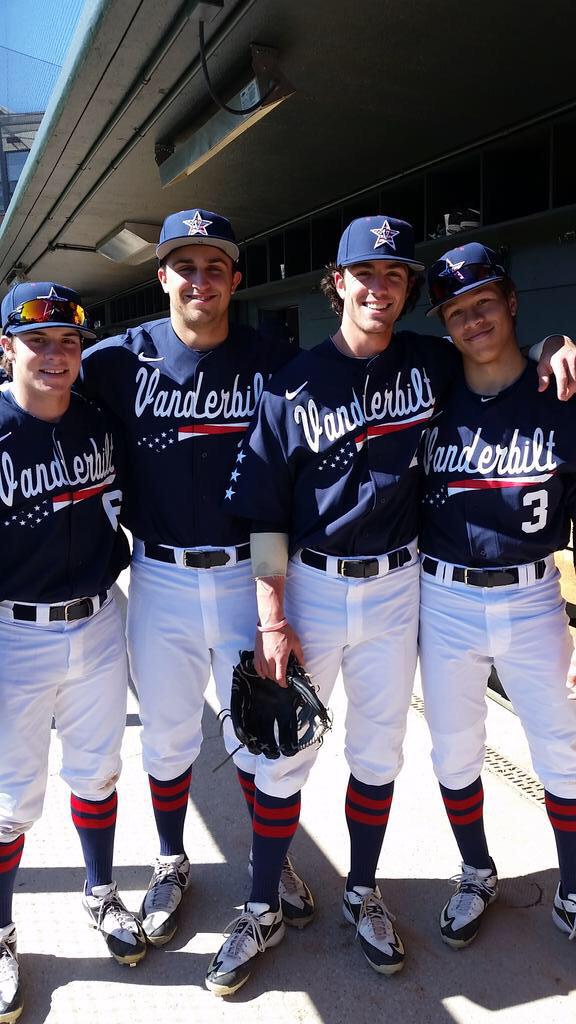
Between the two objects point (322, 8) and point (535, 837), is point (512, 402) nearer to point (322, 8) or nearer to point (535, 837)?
point (535, 837)

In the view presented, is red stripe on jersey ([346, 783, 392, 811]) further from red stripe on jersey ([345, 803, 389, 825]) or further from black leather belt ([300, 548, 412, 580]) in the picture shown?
black leather belt ([300, 548, 412, 580])

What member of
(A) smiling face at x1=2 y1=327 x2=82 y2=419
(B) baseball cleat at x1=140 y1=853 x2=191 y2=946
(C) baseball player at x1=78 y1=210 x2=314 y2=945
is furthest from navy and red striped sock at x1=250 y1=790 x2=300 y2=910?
(A) smiling face at x1=2 y1=327 x2=82 y2=419

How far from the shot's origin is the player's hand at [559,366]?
5.80 feet

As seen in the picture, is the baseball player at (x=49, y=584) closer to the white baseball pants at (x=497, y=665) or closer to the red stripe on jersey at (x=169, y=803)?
the red stripe on jersey at (x=169, y=803)

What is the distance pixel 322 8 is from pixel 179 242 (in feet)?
5.60

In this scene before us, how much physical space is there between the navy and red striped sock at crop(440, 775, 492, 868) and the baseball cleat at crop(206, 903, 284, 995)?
1.81 feet

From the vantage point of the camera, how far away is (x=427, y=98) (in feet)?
12.8

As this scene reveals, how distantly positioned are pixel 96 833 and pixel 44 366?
127cm

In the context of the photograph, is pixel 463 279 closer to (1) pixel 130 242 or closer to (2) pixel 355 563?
(2) pixel 355 563

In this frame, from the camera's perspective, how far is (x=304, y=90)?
381cm

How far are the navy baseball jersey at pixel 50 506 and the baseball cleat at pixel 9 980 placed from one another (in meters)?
0.89

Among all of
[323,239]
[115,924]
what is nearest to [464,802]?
[115,924]

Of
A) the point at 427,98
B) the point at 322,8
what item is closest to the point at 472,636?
the point at 322,8

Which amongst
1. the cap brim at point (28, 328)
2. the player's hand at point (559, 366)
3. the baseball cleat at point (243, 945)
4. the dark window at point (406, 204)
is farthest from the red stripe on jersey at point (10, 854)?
the dark window at point (406, 204)
